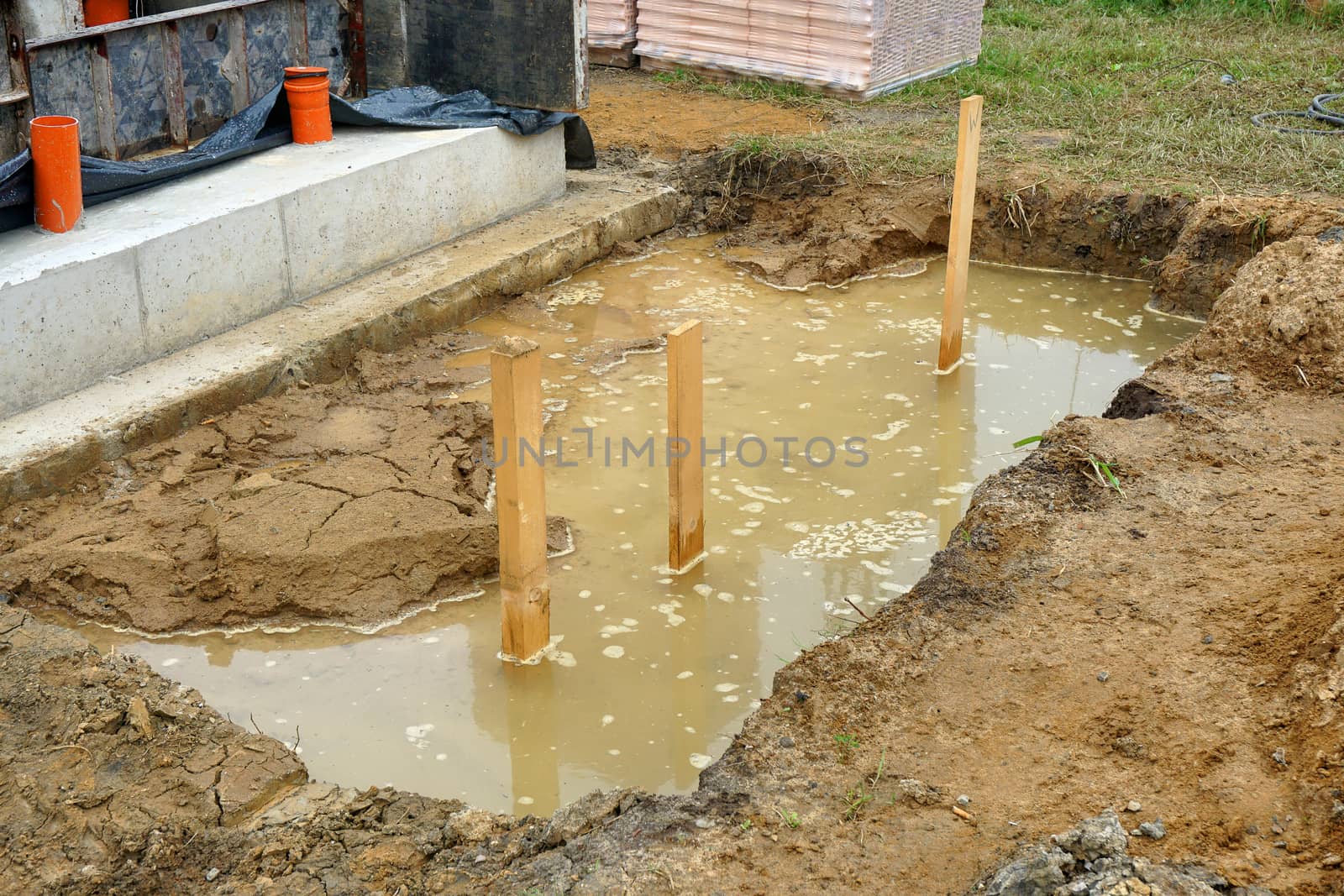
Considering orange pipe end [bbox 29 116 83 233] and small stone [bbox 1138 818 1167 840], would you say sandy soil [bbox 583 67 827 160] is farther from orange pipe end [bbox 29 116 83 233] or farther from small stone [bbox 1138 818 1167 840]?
small stone [bbox 1138 818 1167 840]

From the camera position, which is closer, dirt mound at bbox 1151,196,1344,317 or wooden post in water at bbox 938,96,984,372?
wooden post in water at bbox 938,96,984,372

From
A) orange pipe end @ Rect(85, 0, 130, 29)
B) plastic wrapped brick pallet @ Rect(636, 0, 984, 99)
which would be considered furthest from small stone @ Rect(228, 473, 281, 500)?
plastic wrapped brick pallet @ Rect(636, 0, 984, 99)

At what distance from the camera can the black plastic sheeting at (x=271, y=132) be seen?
6.41m

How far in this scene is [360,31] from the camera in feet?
30.2

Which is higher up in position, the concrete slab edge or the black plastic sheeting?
the black plastic sheeting

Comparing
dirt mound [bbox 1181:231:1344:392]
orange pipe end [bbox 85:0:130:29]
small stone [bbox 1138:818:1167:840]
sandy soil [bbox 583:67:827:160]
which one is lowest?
small stone [bbox 1138:818:1167:840]

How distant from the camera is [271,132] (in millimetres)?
7945

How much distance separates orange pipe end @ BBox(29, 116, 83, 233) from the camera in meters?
6.27

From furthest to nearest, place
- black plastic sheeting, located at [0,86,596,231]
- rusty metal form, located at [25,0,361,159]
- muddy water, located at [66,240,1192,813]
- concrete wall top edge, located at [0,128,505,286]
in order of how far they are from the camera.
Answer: rusty metal form, located at [25,0,361,159], black plastic sheeting, located at [0,86,596,231], concrete wall top edge, located at [0,128,505,286], muddy water, located at [66,240,1192,813]

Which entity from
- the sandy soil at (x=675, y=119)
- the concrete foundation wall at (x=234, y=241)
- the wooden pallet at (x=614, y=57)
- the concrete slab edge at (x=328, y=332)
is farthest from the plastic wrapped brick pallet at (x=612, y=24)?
the concrete foundation wall at (x=234, y=241)

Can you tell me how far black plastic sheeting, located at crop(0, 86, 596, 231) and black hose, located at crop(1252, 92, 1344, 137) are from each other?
16.6ft

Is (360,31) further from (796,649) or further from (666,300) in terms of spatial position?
(796,649)

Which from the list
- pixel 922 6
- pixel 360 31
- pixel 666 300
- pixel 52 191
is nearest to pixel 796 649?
pixel 666 300

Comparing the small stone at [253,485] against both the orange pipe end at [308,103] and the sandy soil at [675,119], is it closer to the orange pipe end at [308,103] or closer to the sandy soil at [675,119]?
the orange pipe end at [308,103]
